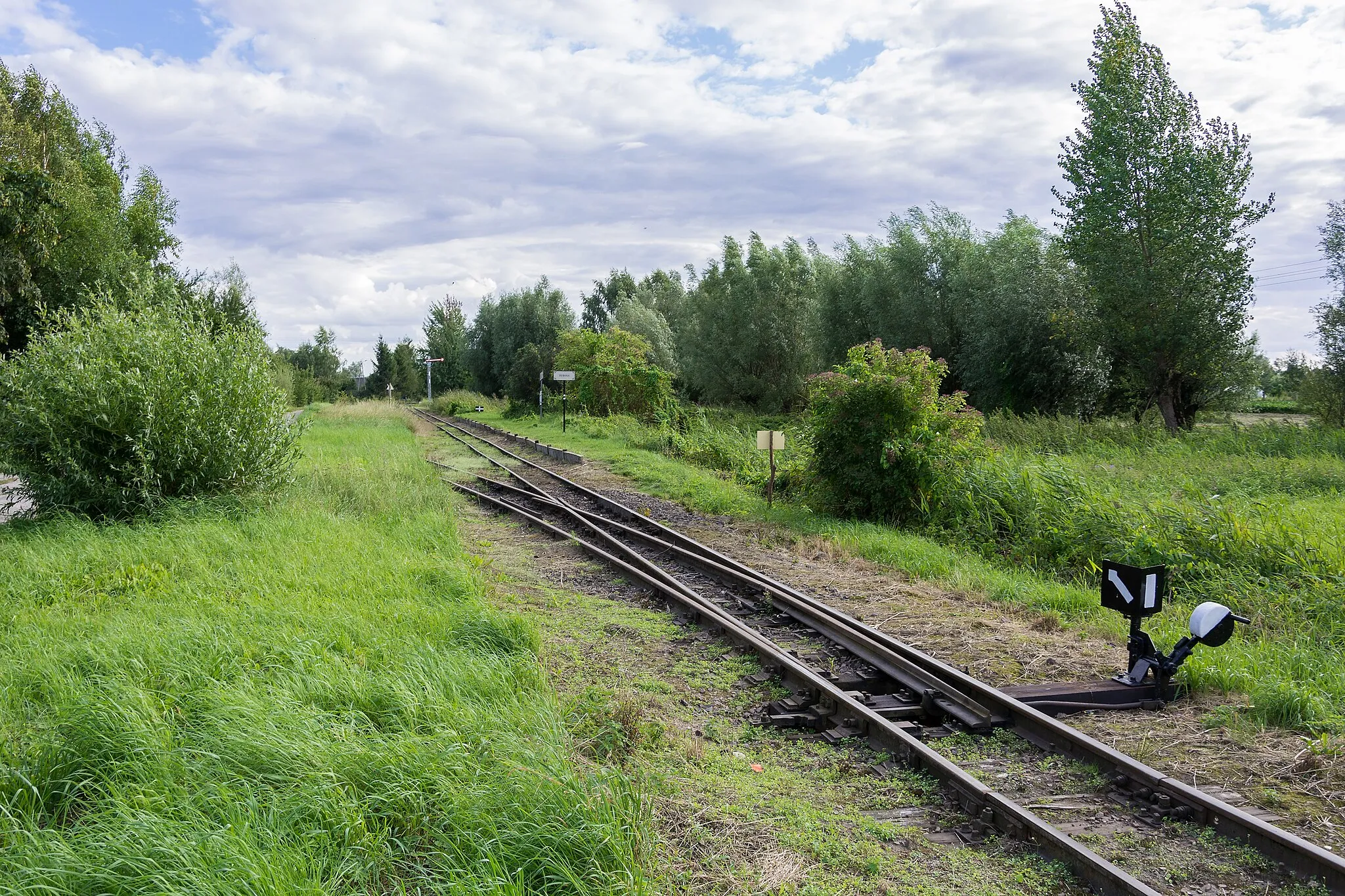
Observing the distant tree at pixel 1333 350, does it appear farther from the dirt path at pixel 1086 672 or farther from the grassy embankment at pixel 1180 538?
the dirt path at pixel 1086 672

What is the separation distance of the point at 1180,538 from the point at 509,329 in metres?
60.1

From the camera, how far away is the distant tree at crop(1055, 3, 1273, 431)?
22500 millimetres

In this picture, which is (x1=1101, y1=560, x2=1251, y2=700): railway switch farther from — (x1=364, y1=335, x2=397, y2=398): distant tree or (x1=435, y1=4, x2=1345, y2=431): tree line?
(x1=364, y1=335, x2=397, y2=398): distant tree

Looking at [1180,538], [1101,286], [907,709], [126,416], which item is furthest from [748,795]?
[1101,286]

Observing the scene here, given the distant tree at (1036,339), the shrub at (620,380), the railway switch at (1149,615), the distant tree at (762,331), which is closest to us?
the railway switch at (1149,615)

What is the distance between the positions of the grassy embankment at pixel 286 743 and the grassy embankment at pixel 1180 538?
4.76 metres

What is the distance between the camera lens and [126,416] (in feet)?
36.2

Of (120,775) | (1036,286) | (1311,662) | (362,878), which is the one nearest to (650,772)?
(362,878)

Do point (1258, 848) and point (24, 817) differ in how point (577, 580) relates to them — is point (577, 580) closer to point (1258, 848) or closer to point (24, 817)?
point (24, 817)

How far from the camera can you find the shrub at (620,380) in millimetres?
36031


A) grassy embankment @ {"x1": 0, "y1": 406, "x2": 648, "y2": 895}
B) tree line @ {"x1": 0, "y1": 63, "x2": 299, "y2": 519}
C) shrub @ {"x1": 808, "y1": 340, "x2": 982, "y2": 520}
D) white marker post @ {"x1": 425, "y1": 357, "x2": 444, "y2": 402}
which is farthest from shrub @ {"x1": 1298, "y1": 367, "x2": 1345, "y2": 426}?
white marker post @ {"x1": 425, "y1": 357, "x2": 444, "y2": 402}

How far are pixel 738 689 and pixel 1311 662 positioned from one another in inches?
164

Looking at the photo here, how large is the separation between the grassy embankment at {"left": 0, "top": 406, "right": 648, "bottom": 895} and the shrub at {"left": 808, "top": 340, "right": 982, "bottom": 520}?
7073mm

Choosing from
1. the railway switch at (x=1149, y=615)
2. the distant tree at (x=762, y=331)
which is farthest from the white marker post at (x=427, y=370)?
the railway switch at (x=1149, y=615)
